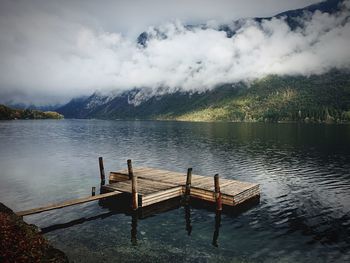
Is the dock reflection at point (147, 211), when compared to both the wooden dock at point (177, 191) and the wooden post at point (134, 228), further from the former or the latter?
the wooden dock at point (177, 191)

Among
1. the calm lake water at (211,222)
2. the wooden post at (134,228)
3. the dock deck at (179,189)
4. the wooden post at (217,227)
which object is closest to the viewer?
the calm lake water at (211,222)

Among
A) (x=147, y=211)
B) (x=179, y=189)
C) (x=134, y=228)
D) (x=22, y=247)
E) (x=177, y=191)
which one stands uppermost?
(x=22, y=247)

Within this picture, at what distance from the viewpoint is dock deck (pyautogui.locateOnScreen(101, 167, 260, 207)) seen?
3162 centimetres

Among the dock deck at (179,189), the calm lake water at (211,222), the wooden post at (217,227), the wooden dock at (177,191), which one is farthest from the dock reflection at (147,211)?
the dock deck at (179,189)

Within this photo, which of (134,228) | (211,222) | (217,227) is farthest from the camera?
(211,222)

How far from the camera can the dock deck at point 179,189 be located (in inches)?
1245

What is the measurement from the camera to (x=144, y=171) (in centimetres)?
4450

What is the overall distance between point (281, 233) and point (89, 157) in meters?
53.9

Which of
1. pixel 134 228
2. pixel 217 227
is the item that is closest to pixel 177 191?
pixel 217 227

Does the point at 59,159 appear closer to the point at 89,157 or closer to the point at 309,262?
the point at 89,157

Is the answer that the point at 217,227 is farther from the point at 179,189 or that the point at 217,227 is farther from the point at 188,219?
the point at 179,189

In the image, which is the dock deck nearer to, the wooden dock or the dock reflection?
the wooden dock

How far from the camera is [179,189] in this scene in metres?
35.0

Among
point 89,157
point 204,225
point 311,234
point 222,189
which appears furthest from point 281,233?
point 89,157
